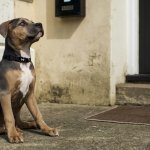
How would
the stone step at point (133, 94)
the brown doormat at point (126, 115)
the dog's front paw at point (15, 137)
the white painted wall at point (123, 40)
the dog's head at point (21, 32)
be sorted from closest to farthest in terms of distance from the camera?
the dog's front paw at point (15, 137), the dog's head at point (21, 32), the brown doormat at point (126, 115), the stone step at point (133, 94), the white painted wall at point (123, 40)

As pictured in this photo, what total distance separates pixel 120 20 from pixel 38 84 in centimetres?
173

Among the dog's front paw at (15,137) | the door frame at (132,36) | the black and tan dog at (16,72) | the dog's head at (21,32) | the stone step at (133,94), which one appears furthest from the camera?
the door frame at (132,36)

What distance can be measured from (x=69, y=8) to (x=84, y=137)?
2.98m

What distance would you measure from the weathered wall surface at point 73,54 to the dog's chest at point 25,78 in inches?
92.3

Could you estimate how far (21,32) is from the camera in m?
5.02

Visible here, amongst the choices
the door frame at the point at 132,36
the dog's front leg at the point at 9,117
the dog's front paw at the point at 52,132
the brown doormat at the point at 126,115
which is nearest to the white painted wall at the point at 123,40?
the door frame at the point at 132,36

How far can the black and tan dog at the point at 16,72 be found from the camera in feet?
16.0

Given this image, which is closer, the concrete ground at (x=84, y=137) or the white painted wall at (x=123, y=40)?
the concrete ground at (x=84, y=137)

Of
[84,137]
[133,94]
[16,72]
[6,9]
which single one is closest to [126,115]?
[133,94]

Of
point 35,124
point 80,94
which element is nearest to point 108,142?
point 35,124

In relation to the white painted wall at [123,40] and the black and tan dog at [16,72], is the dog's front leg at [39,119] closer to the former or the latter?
the black and tan dog at [16,72]

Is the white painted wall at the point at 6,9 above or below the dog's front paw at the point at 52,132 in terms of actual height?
above

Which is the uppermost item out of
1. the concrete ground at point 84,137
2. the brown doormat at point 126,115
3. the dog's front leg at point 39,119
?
the dog's front leg at point 39,119

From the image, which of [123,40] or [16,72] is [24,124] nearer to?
[16,72]
